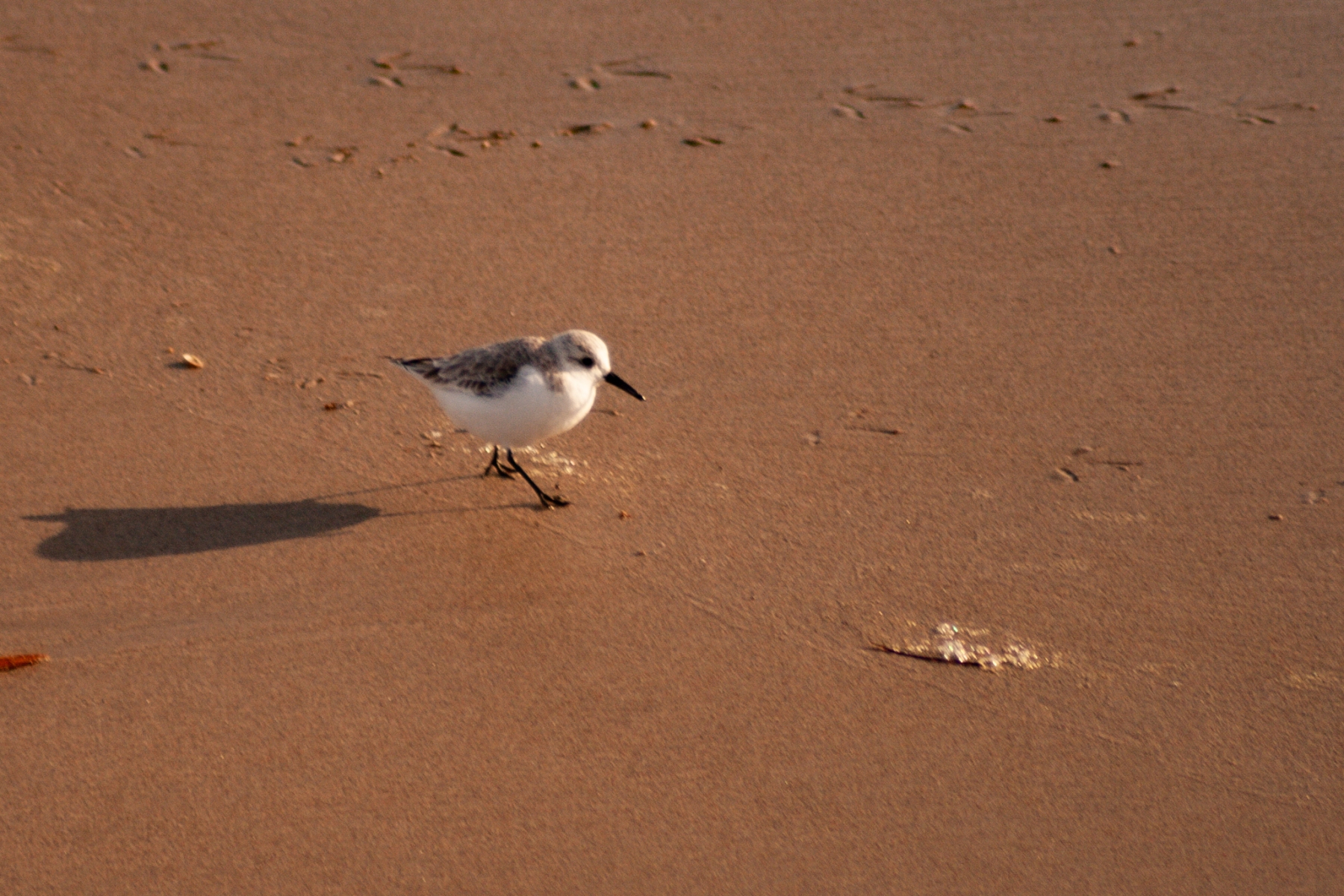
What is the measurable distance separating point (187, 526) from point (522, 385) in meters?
1.14

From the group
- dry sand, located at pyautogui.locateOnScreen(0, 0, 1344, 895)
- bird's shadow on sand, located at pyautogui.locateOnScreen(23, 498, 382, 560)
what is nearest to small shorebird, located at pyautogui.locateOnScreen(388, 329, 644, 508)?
dry sand, located at pyautogui.locateOnScreen(0, 0, 1344, 895)

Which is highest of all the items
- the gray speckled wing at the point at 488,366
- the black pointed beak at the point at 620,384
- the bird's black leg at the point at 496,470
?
the gray speckled wing at the point at 488,366

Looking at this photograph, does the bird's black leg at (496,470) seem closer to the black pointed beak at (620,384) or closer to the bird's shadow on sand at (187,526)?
the bird's shadow on sand at (187,526)

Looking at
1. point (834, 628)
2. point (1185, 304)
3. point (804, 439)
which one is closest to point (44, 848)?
point (834, 628)

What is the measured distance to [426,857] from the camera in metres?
3.03

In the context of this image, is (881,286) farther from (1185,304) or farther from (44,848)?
(44,848)

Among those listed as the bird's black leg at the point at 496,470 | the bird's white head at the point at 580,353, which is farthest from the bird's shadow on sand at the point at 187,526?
the bird's white head at the point at 580,353

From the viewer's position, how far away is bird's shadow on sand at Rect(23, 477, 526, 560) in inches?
158

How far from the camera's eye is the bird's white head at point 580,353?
438 centimetres

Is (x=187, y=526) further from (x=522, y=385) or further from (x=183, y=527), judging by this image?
(x=522, y=385)

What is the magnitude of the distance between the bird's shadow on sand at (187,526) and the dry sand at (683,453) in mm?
16

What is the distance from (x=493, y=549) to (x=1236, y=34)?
5555 mm

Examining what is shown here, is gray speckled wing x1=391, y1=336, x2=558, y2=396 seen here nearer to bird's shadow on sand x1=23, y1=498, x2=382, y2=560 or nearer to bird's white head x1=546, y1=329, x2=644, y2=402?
bird's white head x1=546, y1=329, x2=644, y2=402

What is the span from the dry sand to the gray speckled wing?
15.2 inches
